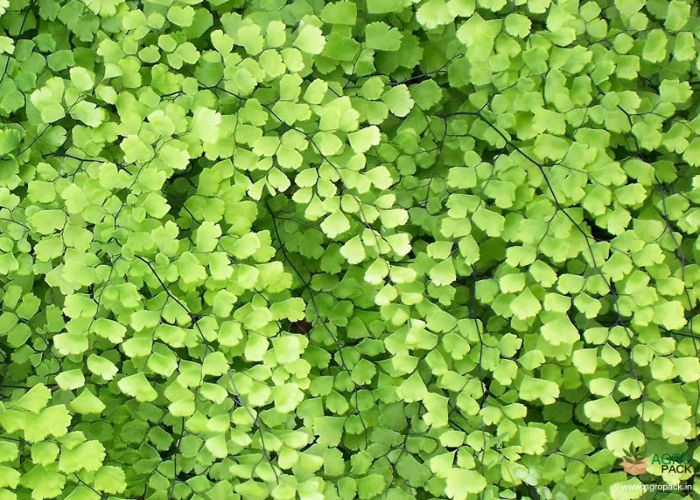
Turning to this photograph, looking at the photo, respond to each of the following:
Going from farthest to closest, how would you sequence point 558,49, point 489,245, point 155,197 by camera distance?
1. point 489,245
2. point 558,49
3. point 155,197

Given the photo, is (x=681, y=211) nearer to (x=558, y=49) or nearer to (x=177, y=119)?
(x=558, y=49)

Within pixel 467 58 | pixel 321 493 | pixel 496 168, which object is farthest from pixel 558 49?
pixel 321 493

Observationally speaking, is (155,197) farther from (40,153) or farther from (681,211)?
(681,211)

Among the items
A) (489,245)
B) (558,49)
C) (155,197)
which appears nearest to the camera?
(155,197)

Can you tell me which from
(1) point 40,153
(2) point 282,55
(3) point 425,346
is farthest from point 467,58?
(1) point 40,153

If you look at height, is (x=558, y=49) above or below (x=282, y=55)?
above

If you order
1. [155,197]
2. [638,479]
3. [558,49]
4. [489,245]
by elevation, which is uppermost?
[558,49]

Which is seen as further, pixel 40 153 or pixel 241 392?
→ pixel 40 153
